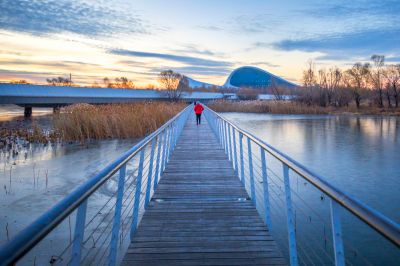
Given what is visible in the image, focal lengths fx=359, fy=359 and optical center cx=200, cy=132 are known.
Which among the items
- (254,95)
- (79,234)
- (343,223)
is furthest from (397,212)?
(254,95)

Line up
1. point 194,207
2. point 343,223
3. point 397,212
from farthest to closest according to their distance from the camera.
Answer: point 397,212
point 343,223
point 194,207

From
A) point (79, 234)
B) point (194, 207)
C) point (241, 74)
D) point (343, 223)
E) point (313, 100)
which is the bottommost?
point (343, 223)

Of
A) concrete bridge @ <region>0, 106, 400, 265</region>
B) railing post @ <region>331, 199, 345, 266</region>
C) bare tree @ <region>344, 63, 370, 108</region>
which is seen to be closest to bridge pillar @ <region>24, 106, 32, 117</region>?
concrete bridge @ <region>0, 106, 400, 265</region>

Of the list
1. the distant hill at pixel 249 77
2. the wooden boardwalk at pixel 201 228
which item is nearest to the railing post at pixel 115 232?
the wooden boardwalk at pixel 201 228

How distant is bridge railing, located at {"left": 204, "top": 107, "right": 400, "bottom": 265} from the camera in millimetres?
1716

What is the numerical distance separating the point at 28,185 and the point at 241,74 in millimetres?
133023

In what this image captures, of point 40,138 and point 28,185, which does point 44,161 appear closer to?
point 28,185

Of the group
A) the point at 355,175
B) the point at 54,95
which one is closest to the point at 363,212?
the point at 355,175

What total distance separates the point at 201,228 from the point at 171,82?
58.3 meters

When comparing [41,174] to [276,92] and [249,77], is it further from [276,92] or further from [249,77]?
[249,77]

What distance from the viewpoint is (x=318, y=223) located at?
5715 millimetres

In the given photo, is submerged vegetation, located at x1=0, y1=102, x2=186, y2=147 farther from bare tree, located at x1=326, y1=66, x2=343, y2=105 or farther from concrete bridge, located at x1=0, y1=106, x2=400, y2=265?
bare tree, located at x1=326, y1=66, x2=343, y2=105

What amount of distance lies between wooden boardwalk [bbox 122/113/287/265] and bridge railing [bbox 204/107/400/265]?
245 millimetres

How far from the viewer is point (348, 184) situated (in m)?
8.44
